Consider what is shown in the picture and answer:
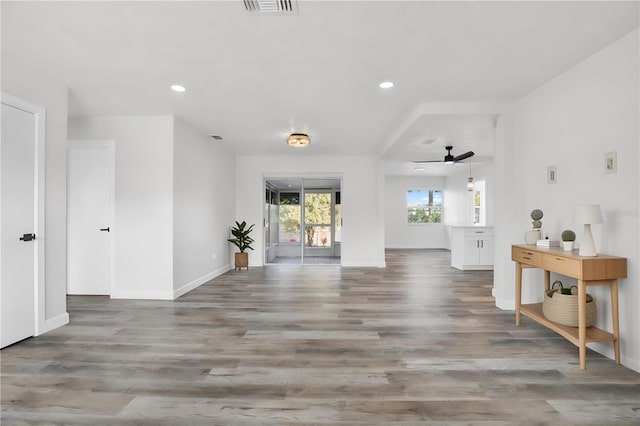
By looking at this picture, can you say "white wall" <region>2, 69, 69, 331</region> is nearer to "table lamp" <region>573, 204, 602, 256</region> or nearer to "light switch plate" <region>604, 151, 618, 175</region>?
"table lamp" <region>573, 204, 602, 256</region>

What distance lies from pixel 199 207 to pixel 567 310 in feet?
15.9

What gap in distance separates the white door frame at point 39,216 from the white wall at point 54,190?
51mm

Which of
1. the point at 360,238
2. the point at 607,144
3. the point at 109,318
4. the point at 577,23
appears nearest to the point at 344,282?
the point at 360,238

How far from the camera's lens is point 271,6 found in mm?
1996

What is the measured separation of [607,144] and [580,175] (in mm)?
353

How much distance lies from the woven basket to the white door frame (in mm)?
4691

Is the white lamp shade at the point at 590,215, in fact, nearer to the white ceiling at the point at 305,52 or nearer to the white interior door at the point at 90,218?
the white ceiling at the point at 305,52

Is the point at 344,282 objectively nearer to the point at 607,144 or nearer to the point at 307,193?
the point at 307,193

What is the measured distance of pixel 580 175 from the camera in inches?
110

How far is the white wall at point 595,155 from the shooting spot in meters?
2.32

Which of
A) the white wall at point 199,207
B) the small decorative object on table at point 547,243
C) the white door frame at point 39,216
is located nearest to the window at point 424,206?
the white wall at point 199,207

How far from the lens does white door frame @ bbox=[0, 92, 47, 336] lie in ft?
9.58

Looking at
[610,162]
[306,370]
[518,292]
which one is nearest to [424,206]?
[518,292]

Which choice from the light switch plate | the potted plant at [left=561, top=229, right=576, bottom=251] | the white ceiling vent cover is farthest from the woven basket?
the white ceiling vent cover
